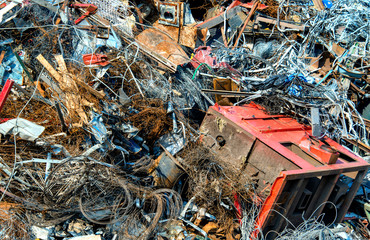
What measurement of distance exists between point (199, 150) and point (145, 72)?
6.02 feet

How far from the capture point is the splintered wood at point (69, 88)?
4305 millimetres

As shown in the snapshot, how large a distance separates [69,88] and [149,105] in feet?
3.97

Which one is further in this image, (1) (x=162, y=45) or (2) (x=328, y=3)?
(2) (x=328, y=3)

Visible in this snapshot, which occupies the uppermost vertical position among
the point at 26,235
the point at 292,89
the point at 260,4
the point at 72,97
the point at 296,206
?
the point at 260,4

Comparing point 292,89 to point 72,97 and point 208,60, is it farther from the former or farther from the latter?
point 72,97

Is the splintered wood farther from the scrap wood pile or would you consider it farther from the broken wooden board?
the broken wooden board

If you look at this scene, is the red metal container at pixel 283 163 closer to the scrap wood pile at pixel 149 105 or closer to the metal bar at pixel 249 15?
the scrap wood pile at pixel 149 105

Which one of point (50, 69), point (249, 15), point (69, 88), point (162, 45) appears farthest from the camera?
point (249, 15)

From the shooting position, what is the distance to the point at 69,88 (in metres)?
4.50

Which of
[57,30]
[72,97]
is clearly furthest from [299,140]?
[57,30]

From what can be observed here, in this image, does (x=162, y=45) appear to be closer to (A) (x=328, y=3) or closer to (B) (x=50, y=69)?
(B) (x=50, y=69)

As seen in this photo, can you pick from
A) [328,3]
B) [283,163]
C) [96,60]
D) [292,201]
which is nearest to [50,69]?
[96,60]

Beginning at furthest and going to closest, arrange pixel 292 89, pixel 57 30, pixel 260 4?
pixel 260 4 → pixel 57 30 → pixel 292 89

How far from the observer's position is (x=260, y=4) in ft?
24.2
